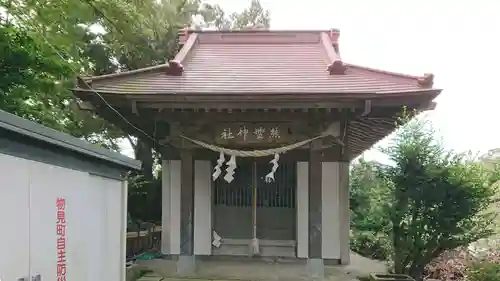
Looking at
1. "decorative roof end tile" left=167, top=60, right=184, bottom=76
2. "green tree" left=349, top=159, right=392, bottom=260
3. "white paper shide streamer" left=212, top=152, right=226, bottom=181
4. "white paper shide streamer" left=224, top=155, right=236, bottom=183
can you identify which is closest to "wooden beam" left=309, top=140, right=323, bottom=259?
"green tree" left=349, top=159, right=392, bottom=260

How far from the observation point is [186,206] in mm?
8758

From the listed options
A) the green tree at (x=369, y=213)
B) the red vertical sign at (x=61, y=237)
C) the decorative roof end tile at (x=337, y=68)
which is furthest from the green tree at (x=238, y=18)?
the red vertical sign at (x=61, y=237)

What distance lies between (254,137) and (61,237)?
5346 mm

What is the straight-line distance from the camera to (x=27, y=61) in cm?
600

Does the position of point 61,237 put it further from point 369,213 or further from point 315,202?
point 369,213

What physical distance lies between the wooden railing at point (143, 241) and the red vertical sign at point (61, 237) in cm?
807

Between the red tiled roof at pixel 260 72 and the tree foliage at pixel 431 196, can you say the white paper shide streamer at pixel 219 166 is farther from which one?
the tree foliage at pixel 431 196

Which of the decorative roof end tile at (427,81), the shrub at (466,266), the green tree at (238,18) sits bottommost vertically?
the shrub at (466,266)

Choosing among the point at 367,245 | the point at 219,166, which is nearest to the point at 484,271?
the point at 219,166

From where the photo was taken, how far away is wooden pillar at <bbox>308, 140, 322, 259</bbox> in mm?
8375

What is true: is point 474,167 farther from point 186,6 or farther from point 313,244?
point 186,6

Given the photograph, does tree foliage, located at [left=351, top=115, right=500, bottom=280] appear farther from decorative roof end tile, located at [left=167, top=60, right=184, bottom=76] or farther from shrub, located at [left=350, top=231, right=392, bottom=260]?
shrub, located at [left=350, top=231, right=392, bottom=260]

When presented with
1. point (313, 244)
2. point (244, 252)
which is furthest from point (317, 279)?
point (244, 252)

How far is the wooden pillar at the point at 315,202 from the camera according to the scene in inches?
330
